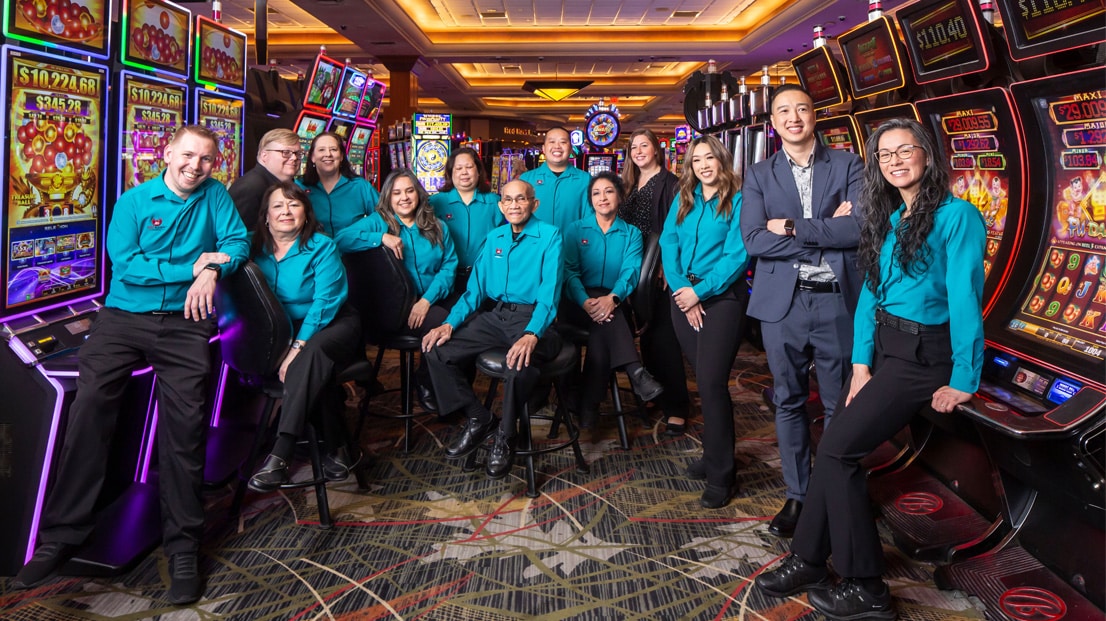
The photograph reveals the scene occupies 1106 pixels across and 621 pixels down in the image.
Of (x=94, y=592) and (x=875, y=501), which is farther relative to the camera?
(x=875, y=501)

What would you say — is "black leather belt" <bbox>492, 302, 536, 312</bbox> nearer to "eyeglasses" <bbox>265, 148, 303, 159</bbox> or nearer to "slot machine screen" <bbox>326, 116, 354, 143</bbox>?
"eyeglasses" <bbox>265, 148, 303, 159</bbox>

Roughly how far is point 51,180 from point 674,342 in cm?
269

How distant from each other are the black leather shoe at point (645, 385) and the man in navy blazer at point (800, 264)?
2.59 ft

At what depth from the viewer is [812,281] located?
2490 millimetres

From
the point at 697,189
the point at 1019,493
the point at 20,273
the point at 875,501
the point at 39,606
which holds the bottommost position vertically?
the point at 39,606

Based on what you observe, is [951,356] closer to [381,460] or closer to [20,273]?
[381,460]

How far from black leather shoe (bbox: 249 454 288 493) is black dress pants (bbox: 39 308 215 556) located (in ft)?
0.58

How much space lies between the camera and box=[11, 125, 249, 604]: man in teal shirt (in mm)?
2312

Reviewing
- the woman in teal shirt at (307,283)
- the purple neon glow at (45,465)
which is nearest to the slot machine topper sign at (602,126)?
the woman in teal shirt at (307,283)

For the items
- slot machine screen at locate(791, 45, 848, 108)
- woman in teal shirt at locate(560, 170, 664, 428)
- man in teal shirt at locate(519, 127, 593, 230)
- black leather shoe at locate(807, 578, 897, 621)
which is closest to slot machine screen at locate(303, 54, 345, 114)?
man in teal shirt at locate(519, 127, 593, 230)

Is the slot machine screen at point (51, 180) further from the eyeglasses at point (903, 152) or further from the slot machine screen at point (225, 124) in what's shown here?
the eyeglasses at point (903, 152)

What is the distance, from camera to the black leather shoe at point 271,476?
2.55 meters

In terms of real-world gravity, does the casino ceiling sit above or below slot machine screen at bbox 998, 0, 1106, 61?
above

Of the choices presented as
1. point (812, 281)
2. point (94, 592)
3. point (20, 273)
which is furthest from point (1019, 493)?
point (20, 273)
